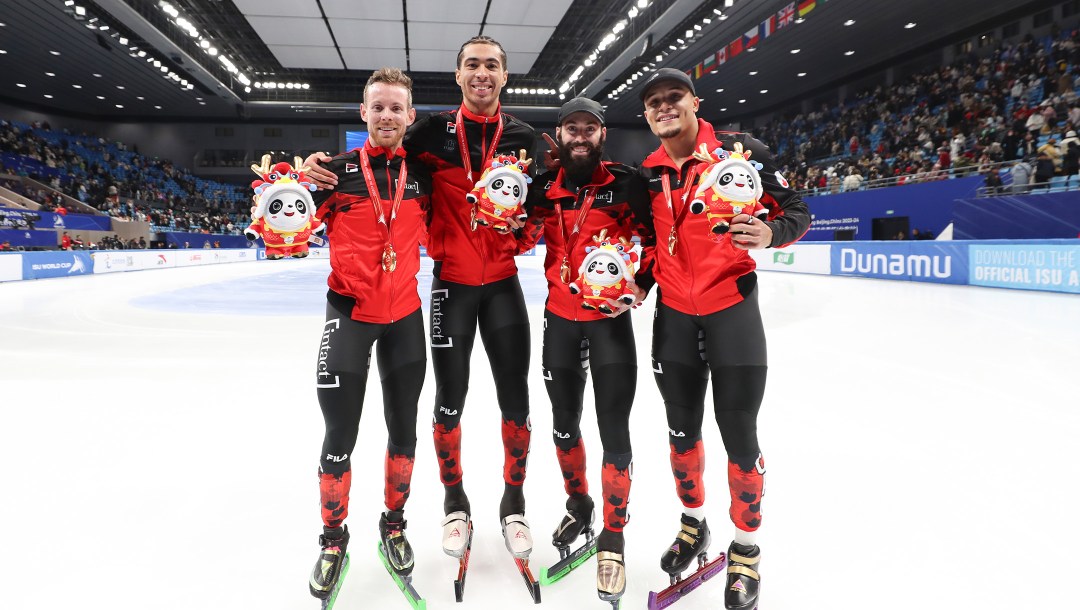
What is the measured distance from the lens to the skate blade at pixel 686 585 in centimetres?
221

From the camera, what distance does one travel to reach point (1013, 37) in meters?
19.3

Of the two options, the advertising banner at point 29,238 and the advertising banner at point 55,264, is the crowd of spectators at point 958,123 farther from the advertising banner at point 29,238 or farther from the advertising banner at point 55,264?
the advertising banner at point 29,238

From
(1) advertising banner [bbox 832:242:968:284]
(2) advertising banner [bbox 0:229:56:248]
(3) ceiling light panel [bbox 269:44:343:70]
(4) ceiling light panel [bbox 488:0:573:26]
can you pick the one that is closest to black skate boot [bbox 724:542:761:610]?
(1) advertising banner [bbox 832:242:968:284]

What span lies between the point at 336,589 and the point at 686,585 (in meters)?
1.35

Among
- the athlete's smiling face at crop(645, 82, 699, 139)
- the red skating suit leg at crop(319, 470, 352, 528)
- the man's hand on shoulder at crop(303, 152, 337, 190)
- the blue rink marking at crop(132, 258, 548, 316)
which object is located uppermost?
the athlete's smiling face at crop(645, 82, 699, 139)

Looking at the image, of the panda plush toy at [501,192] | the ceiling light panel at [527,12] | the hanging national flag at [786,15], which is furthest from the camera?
the ceiling light panel at [527,12]

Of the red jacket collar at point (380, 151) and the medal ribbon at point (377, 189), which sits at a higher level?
the red jacket collar at point (380, 151)

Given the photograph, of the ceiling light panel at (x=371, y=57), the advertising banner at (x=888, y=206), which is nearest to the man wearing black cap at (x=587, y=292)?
the advertising banner at (x=888, y=206)

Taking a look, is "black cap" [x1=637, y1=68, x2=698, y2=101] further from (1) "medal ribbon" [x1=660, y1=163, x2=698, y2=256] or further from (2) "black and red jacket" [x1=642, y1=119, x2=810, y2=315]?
(1) "medal ribbon" [x1=660, y1=163, x2=698, y2=256]

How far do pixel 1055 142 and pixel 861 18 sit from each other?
790cm

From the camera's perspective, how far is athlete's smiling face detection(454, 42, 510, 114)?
2646 mm

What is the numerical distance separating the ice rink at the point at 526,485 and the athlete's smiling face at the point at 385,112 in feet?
5.93

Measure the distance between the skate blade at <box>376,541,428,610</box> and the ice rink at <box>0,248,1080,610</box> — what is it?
0.05 metres

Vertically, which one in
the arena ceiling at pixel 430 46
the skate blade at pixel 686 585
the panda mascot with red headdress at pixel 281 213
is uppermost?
the arena ceiling at pixel 430 46
